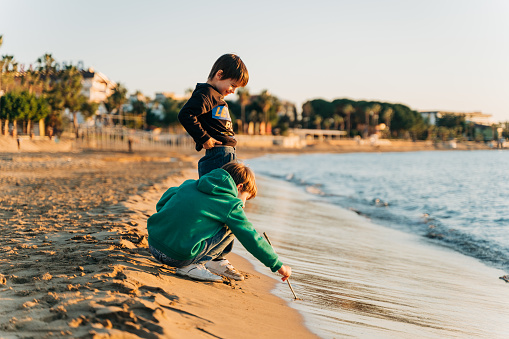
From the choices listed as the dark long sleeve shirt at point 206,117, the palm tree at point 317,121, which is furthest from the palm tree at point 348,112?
the dark long sleeve shirt at point 206,117

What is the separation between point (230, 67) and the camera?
10.5ft

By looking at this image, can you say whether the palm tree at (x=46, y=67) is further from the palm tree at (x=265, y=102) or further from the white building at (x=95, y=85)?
the palm tree at (x=265, y=102)

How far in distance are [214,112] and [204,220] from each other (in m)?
0.90

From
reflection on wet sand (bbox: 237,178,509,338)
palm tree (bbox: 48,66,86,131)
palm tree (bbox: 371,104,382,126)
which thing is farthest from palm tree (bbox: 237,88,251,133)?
reflection on wet sand (bbox: 237,178,509,338)

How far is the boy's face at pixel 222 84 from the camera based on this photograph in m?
3.23

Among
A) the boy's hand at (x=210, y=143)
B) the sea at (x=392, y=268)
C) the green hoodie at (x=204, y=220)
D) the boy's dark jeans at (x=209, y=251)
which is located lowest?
the sea at (x=392, y=268)

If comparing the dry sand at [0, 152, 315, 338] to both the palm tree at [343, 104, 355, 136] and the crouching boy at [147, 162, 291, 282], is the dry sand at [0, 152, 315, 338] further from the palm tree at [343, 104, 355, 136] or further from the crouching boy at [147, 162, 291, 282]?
the palm tree at [343, 104, 355, 136]

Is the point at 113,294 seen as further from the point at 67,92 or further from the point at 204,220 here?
the point at 67,92

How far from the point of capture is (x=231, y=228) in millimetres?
2703

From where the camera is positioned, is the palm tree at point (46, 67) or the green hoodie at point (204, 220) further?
the palm tree at point (46, 67)

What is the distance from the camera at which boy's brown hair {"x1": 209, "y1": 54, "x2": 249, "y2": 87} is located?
126 inches

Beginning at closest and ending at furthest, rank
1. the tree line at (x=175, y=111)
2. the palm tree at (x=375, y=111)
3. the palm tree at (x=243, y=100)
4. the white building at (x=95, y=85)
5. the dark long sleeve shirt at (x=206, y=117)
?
the dark long sleeve shirt at (x=206, y=117), the tree line at (x=175, y=111), the white building at (x=95, y=85), the palm tree at (x=243, y=100), the palm tree at (x=375, y=111)

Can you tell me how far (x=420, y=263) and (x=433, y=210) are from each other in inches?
236

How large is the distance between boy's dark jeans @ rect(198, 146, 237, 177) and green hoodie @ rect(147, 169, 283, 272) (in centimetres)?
48
